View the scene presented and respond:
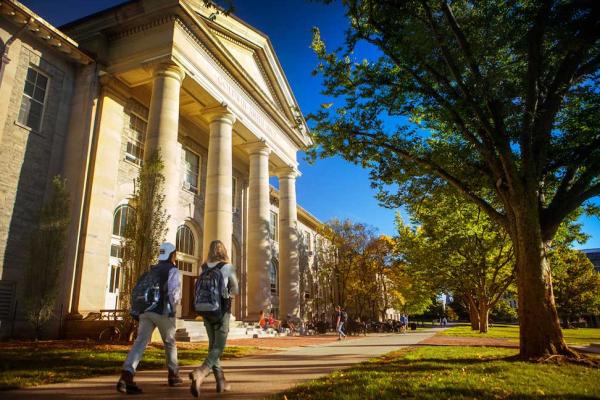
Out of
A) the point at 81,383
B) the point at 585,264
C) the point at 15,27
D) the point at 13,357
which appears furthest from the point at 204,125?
the point at 585,264

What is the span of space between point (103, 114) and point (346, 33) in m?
11.2

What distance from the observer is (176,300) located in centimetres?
495

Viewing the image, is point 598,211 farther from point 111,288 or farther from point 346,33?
point 111,288

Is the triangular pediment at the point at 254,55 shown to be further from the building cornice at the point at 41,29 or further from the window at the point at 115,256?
the window at the point at 115,256

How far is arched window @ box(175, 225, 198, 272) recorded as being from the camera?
67.9 ft

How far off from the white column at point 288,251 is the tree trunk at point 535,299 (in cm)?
1761

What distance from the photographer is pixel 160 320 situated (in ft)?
15.7

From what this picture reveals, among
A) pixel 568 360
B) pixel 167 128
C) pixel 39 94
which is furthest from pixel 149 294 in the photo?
pixel 39 94

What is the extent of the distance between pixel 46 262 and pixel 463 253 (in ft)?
74.0

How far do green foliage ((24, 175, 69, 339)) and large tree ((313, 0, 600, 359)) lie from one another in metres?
8.28

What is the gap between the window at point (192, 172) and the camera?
22.2 metres

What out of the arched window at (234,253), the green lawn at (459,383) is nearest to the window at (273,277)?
the arched window at (234,253)

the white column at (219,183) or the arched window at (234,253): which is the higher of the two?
the white column at (219,183)

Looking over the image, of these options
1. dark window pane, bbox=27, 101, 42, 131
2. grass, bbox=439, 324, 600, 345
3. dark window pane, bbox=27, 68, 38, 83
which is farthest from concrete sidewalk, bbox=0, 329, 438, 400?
grass, bbox=439, 324, 600, 345
